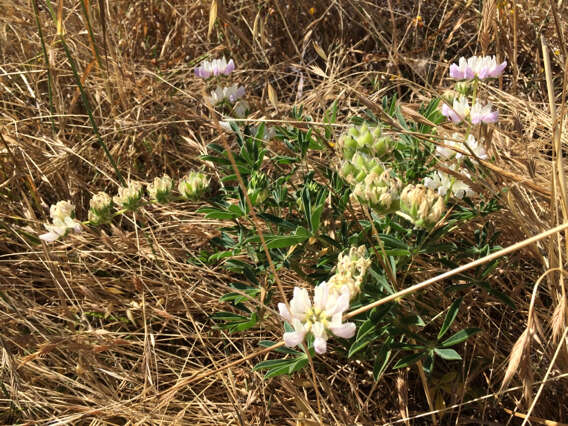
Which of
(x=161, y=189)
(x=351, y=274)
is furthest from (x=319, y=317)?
(x=161, y=189)

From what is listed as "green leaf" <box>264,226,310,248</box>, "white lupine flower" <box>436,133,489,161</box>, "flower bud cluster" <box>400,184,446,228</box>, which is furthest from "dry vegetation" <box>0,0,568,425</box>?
"green leaf" <box>264,226,310,248</box>

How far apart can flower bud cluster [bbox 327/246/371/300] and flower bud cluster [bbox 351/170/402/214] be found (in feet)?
0.38

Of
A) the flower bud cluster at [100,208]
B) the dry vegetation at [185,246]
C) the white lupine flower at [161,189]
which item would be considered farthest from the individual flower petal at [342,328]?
the flower bud cluster at [100,208]

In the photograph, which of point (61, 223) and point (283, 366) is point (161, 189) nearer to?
point (61, 223)

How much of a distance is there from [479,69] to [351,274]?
31.2 inches

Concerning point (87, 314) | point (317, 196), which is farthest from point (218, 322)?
point (317, 196)

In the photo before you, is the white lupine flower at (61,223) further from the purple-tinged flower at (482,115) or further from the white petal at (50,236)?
the purple-tinged flower at (482,115)

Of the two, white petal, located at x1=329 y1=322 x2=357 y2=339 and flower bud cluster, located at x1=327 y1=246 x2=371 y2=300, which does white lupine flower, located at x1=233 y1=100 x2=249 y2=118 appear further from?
white petal, located at x1=329 y1=322 x2=357 y2=339

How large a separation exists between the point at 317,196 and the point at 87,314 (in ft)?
3.09

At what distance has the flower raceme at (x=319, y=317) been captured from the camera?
107 centimetres

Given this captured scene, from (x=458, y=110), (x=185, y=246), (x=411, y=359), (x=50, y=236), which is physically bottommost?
(x=185, y=246)

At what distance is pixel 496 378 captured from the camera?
1605 mm

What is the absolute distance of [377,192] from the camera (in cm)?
132

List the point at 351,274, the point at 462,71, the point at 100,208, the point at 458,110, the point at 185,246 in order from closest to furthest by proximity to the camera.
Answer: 1. the point at 351,274
2. the point at 458,110
3. the point at 462,71
4. the point at 100,208
5. the point at 185,246
